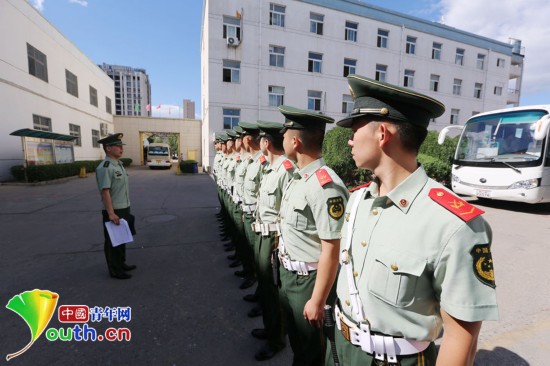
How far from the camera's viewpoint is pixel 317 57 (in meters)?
19.8

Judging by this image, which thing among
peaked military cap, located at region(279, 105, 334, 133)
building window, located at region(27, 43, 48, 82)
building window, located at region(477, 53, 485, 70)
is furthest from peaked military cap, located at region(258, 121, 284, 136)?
building window, located at region(477, 53, 485, 70)

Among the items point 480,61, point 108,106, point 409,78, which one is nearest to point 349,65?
point 409,78

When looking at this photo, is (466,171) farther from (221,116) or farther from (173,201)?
(221,116)

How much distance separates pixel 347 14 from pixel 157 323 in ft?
75.7

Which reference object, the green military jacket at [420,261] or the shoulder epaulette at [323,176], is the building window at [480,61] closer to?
the shoulder epaulette at [323,176]

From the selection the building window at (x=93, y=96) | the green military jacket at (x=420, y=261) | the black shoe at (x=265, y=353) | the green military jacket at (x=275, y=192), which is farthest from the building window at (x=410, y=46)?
the building window at (x=93, y=96)

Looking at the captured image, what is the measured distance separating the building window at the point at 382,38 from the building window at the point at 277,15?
26.5 ft

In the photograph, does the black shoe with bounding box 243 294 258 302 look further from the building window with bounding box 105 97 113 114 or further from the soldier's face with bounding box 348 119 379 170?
the building window with bounding box 105 97 113 114

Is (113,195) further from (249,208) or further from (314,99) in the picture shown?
(314,99)

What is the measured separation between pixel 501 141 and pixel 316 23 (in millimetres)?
15980

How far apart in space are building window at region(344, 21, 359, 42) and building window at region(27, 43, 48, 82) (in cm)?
2032

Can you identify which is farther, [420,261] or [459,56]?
[459,56]

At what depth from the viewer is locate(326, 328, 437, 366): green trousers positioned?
1.19 m

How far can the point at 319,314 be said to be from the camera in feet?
5.88
